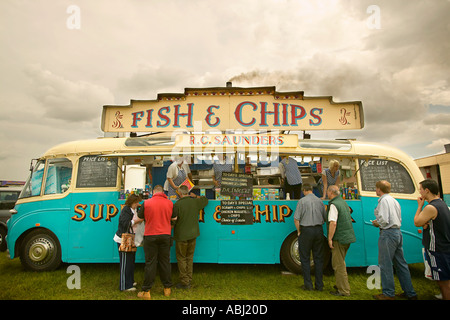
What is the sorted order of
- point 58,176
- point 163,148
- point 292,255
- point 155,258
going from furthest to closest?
point 58,176 < point 163,148 < point 292,255 < point 155,258

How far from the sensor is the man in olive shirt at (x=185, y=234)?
508 cm

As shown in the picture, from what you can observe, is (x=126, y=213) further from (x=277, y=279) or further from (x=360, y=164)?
(x=360, y=164)

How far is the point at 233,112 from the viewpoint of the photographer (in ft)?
22.0

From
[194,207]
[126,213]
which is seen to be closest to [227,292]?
[194,207]

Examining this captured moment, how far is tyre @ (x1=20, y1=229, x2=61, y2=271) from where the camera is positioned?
584 cm

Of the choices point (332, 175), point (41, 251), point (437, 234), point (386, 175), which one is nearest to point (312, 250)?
point (437, 234)

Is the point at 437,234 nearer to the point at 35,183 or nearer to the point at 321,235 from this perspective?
the point at 321,235

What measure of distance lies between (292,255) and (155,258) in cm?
284

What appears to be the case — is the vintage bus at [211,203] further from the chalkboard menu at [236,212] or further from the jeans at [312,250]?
the jeans at [312,250]

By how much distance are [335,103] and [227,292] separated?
4906 millimetres

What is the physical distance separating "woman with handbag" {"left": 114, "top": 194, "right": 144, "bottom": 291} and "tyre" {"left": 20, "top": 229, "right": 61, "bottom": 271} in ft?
6.41
